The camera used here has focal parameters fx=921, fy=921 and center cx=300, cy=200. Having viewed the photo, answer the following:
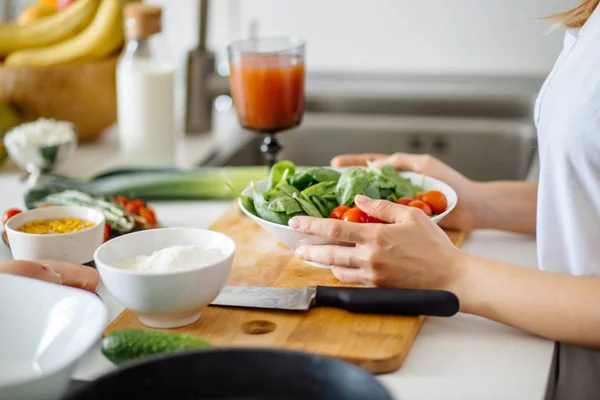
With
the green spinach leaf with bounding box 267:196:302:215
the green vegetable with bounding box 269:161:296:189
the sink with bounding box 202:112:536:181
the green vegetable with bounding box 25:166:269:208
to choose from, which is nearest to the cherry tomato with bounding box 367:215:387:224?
the green spinach leaf with bounding box 267:196:302:215

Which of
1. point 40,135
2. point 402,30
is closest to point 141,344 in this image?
point 40,135

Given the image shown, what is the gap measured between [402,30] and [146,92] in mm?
969

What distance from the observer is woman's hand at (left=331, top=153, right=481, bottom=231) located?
5.00 ft

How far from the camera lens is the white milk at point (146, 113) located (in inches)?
78.5

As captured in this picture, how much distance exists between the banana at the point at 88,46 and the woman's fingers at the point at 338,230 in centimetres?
109

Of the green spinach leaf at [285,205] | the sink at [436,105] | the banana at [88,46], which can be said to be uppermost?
the banana at [88,46]

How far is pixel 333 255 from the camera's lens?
49.4 inches

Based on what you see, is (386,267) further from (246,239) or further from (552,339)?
(246,239)

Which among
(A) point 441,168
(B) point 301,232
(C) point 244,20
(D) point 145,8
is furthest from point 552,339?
(C) point 244,20

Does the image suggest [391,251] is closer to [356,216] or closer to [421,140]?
[356,216]

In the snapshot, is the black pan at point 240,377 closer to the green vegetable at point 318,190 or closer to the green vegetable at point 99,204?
the green vegetable at point 318,190

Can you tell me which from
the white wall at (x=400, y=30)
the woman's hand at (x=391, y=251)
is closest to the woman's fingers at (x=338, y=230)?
the woman's hand at (x=391, y=251)

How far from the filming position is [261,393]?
86 cm

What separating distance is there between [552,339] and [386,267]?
23 cm
